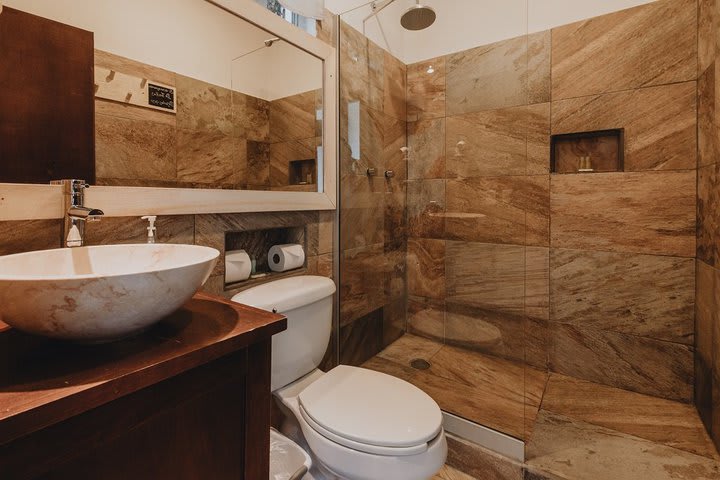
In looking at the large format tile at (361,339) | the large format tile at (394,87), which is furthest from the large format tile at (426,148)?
the large format tile at (361,339)

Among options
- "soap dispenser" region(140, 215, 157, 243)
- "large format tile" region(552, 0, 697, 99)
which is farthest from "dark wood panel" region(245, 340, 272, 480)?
"large format tile" region(552, 0, 697, 99)

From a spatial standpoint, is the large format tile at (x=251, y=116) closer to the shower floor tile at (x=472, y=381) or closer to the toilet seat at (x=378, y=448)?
the toilet seat at (x=378, y=448)

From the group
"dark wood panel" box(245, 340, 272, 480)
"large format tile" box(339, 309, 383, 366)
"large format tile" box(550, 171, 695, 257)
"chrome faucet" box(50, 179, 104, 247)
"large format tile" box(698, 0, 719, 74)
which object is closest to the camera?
"dark wood panel" box(245, 340, 272, 480)

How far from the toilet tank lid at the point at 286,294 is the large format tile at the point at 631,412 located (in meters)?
1.29

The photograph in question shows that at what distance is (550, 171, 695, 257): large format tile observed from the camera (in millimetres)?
1729

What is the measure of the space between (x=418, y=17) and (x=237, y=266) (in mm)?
1815

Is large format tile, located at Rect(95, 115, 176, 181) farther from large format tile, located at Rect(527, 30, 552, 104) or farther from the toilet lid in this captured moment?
large format tile, located at Rect(527, 30, 552, 104)

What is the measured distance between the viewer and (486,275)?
2.06 m

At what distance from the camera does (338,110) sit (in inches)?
73.9

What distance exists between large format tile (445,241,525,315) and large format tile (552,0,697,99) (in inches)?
36.1

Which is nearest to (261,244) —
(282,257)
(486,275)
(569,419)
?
(282,257)

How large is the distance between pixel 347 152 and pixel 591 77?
134cm

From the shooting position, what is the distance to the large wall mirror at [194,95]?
1.05 metres

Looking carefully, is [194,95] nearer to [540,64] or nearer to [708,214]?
[540,64]
